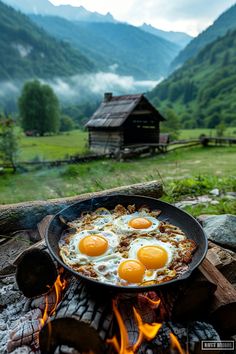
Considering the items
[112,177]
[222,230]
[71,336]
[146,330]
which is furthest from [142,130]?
[71,336]

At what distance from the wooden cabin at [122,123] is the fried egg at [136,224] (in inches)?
651

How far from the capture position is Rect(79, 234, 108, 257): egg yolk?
8.30 feet

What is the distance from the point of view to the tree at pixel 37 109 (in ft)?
153

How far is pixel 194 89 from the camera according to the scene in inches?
3184

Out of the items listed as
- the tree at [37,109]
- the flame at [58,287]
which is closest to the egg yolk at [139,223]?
the flame at [58,287]

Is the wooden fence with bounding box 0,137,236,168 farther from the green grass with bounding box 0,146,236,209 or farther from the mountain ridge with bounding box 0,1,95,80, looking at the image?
the mountain ridge with bounding box 0,1,95,80

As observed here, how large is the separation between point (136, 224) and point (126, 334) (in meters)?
1.21

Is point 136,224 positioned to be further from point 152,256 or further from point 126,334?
point 126,334

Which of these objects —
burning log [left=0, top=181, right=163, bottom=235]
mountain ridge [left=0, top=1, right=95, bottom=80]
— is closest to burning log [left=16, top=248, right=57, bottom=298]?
burning log [left=0, top=181, right=163, bottom=235]

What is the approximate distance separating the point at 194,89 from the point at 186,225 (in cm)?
8639

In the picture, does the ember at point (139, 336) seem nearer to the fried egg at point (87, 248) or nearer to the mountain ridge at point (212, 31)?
the fried egg at point (87, 248)

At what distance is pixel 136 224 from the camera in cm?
301

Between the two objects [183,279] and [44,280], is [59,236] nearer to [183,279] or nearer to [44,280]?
[44,280]

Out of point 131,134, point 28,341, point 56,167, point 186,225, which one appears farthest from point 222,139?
point 28,341
